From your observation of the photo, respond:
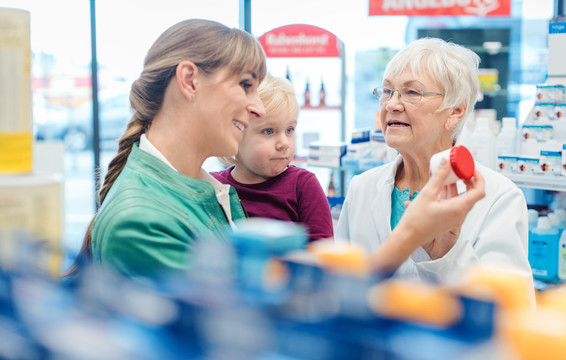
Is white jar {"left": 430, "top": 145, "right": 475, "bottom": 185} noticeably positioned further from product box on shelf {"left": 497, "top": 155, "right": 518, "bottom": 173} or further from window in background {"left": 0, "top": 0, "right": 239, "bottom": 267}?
window in background {"left": 0, "top": 0, "right": 239, "bottom": 267}

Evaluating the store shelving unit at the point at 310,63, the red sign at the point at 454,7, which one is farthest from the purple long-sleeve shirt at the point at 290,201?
the red sign at the point at 454,7

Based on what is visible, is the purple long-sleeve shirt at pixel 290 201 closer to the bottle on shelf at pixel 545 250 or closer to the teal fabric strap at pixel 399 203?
the teal fabric strap at pixel 399 203

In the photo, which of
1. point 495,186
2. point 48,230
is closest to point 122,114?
point 495,186

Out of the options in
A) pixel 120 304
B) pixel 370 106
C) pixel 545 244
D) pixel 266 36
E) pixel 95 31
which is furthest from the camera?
pixel 370 106

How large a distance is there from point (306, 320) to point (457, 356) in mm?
128

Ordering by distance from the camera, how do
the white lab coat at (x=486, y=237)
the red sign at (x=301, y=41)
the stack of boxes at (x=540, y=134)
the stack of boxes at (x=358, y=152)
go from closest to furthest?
the white lab coat at (x=486, y=237) → the stack of boxes at (x=540, y=134) → the stack of boxes at (x=358, y=152) → the red sign at (x=301, y=41)

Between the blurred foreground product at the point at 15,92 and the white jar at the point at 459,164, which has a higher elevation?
the blurred foreground product at the point at 15,92

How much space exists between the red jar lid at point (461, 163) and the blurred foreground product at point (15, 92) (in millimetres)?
1040

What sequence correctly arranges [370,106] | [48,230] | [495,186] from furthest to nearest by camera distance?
[370,106] → [495,186] → [48,230]

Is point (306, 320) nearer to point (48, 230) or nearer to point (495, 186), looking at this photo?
point (48, 230)

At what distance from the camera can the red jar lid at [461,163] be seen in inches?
58.3

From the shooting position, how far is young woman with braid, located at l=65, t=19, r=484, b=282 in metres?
1.27

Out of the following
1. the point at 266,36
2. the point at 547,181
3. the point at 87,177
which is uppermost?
the point at 266,36

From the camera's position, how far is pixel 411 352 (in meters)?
0.42
